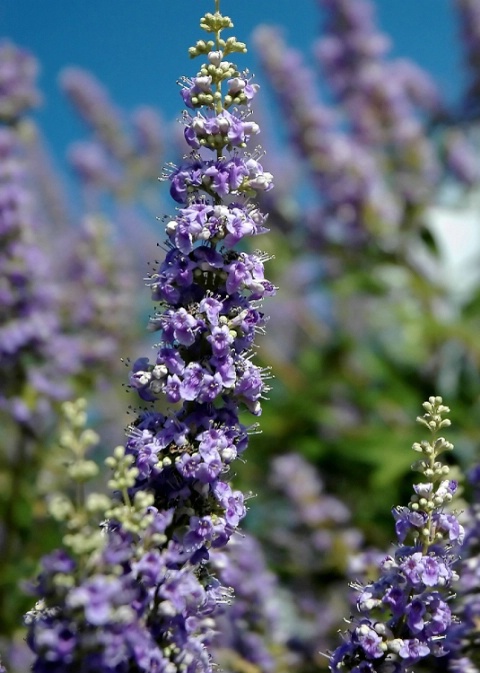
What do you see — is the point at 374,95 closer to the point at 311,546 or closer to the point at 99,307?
the point at 99,307

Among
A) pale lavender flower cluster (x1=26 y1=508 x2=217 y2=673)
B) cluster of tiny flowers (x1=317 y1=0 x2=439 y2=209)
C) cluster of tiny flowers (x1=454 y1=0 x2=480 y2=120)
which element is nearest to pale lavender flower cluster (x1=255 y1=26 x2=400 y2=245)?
cluster of tiny flowers (x1=317 y1=0 x2=439 y2=209)

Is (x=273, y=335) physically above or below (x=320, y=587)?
above

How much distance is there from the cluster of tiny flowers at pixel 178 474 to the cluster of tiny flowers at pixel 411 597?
13.6 inches

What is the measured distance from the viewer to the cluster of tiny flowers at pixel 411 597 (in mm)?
2010

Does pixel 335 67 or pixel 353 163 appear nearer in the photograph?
pixel 353 163

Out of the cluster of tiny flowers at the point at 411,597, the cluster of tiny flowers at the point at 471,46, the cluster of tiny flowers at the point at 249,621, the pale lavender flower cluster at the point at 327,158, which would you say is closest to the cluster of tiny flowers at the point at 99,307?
the pale lavender flower cluster at the point at 327,158

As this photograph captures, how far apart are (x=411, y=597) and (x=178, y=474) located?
59 centimetres

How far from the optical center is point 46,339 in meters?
4.98

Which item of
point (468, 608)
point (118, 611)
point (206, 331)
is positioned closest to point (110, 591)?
point (118, 611)

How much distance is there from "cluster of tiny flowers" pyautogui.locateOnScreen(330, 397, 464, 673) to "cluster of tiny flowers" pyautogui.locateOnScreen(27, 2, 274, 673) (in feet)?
1.14

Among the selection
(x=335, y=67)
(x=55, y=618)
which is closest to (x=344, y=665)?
A: (x=55, y=618)

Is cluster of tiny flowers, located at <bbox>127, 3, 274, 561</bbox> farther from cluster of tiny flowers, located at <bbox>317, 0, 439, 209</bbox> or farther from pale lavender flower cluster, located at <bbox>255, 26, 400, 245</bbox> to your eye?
cluster of tiny flowers, located at <bbox>317, 0, 439, 209</bbox>

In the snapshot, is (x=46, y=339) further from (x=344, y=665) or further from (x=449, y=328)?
(x=344, y=665)

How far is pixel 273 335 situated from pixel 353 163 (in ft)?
9.93
